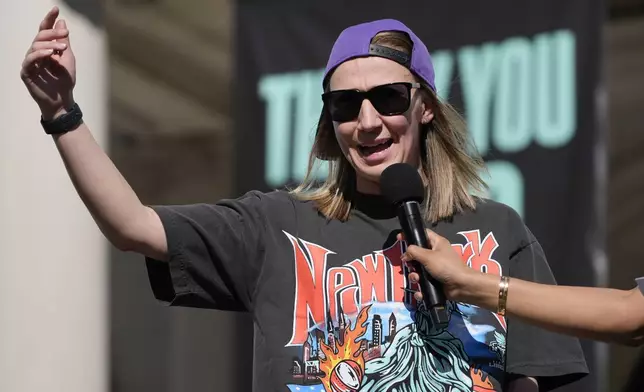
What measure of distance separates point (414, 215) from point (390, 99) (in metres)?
0.37

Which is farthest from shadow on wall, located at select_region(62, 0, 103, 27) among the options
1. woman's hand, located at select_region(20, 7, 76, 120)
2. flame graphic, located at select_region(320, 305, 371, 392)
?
flame graphic, located at select_region(320, 305, 371, 392)

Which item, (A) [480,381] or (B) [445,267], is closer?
(B) [445,267]

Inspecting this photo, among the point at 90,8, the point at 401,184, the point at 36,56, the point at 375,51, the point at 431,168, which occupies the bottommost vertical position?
the point at 401,184

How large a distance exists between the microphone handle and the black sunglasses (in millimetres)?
312

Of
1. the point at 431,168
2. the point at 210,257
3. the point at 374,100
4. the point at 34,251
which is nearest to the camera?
the point at 210,257

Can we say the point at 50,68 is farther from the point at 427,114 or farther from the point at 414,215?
the point at 427,114

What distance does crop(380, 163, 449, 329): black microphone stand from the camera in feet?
7.27

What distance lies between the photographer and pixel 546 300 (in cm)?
232

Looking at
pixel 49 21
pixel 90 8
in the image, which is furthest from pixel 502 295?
pixel 90 8

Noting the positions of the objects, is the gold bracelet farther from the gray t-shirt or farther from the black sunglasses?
the black sunglasses

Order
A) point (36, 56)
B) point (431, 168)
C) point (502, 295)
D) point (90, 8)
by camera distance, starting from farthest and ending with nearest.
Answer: point (90, 8), point (431, 168), point (502, 295), point (36, 56)

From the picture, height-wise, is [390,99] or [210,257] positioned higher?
[390,99]

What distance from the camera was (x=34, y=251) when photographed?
4.10 metres

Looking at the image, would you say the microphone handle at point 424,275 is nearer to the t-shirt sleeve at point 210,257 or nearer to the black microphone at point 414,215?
the black microphone at point 414,215
